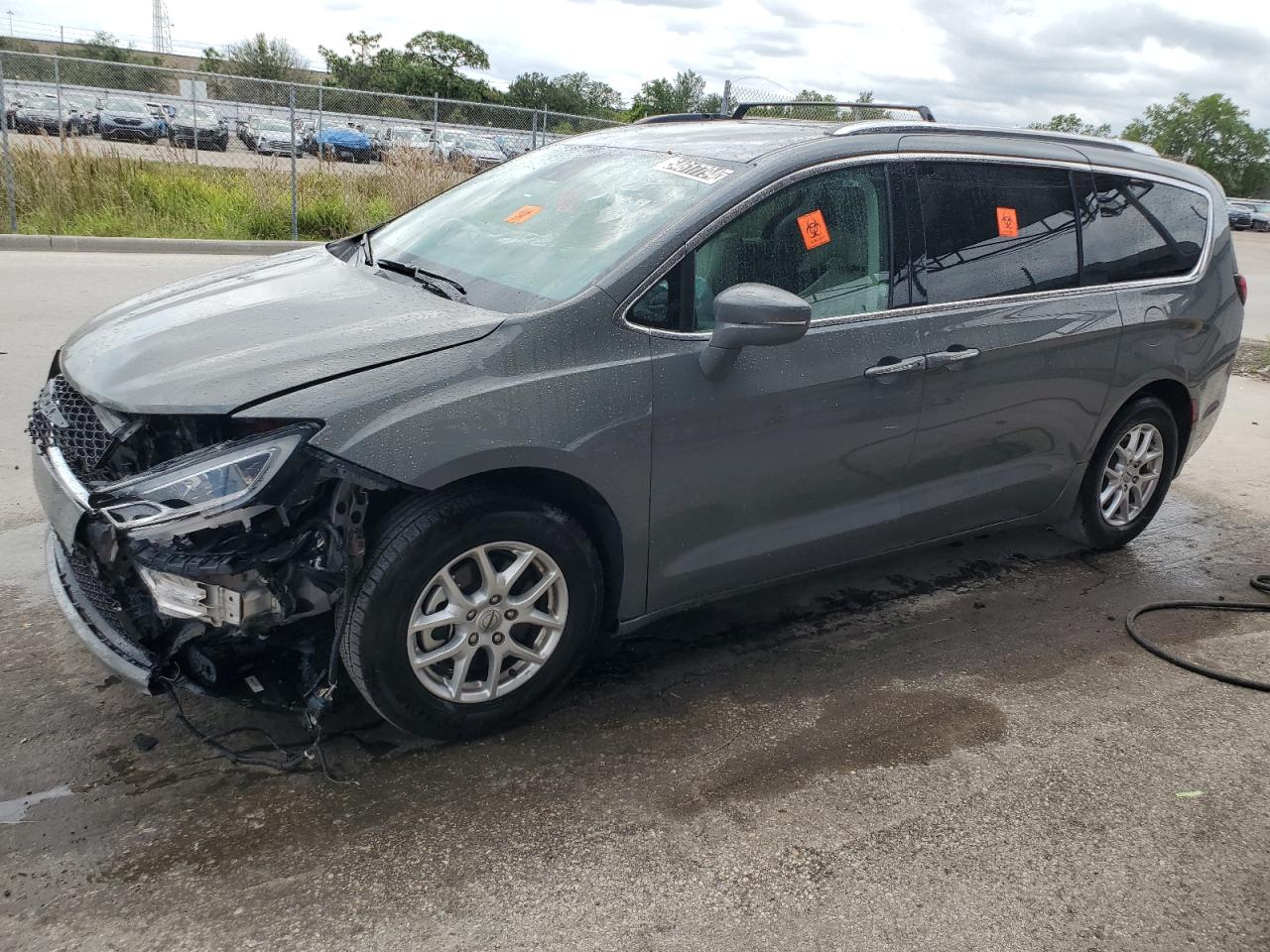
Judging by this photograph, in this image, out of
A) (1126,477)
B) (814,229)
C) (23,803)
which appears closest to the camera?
(23,803)

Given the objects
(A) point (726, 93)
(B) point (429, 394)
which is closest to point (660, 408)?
(B) point (429, 394)

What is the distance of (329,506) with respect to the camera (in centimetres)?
288

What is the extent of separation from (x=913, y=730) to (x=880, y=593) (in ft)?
3.83

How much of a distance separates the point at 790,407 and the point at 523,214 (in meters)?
1.26

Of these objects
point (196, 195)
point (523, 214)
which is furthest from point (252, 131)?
point (523, 214)

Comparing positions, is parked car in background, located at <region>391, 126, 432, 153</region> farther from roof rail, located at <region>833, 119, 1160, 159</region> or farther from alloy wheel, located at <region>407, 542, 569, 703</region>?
alloy wheel, located at <region>407, 542, 569, 703</region>

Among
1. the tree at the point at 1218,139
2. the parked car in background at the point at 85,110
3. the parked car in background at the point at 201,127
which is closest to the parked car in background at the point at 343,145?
the parked car in background at the point at 201,127

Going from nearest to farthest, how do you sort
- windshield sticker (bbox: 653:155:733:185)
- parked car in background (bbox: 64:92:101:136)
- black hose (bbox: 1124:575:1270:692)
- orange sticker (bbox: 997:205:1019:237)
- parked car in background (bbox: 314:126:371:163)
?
windshield sticker (bbox: 653:155:733:185)
black hose (bbox: 1124:575:1270:692)
orange sticker (bbox: 997:205:1019:237)
parked car in background (bbox: 64:92:101:136)
parked car in background (bbox: 314:126:371:163)

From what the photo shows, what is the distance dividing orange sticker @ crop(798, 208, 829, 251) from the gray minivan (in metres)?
0.02

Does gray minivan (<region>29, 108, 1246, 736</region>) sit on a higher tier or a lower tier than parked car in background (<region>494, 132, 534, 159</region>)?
lower

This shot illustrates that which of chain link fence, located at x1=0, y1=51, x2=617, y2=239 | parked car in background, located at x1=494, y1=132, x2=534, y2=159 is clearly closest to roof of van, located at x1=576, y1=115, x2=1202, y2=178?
chain link fence, located at x1=0, y1=51, x2=617, y2=239

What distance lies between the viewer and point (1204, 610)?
15.7 feet

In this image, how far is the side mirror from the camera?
10.7 ft

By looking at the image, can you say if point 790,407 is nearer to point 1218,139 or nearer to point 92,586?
point 92,586
